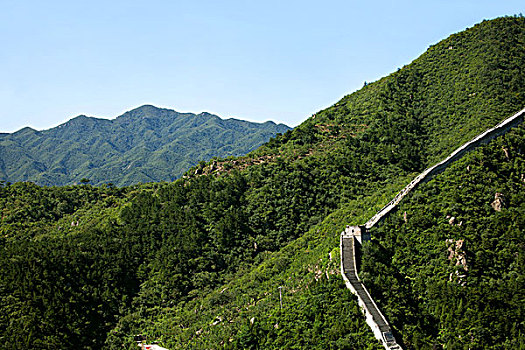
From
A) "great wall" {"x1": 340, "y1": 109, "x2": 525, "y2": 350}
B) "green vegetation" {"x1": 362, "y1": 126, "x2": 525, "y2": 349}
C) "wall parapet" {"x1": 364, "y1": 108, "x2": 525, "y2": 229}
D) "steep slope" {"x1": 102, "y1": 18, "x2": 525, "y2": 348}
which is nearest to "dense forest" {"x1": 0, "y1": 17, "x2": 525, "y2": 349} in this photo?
"green vegetation" {"x1": 362, "y1": 126, "x2": 525, "y2": 349}

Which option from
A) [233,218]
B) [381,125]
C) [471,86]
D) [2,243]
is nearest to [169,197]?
[233,218]

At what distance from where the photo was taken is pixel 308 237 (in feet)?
152

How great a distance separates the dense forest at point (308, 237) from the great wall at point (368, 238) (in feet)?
2.49

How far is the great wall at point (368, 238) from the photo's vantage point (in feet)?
93.5

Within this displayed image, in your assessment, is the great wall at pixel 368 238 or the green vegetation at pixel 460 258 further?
the green vegetation at pixel 460 258

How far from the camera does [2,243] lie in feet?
189

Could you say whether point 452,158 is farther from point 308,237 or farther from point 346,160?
point 346,160

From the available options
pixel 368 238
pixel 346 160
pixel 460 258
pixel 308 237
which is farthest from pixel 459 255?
pixel 346 160

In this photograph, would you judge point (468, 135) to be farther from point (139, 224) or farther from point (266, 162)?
point (139, 224)

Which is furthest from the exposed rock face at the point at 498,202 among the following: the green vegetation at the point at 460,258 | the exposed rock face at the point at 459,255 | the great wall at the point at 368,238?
the great wall at the point at 368,238

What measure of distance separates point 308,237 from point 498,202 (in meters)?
17.2

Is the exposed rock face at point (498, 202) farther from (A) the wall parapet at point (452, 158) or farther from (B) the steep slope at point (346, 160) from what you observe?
(B) the steep slope at point (346, 160)

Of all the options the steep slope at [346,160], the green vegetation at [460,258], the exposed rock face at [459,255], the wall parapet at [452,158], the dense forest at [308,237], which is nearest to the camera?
the green vegetation at [460,258]

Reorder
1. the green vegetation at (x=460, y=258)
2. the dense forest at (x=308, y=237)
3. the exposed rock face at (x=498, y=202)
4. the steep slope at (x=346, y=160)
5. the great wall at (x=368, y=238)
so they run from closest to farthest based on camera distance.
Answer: the great wall at (x=368, y=238), the green vegetation at (x=460, y=258), the dense forest at (x=308, y=237), the exposed rock face at (x=498, y=202), the steep slope at (x=346, y=160)
